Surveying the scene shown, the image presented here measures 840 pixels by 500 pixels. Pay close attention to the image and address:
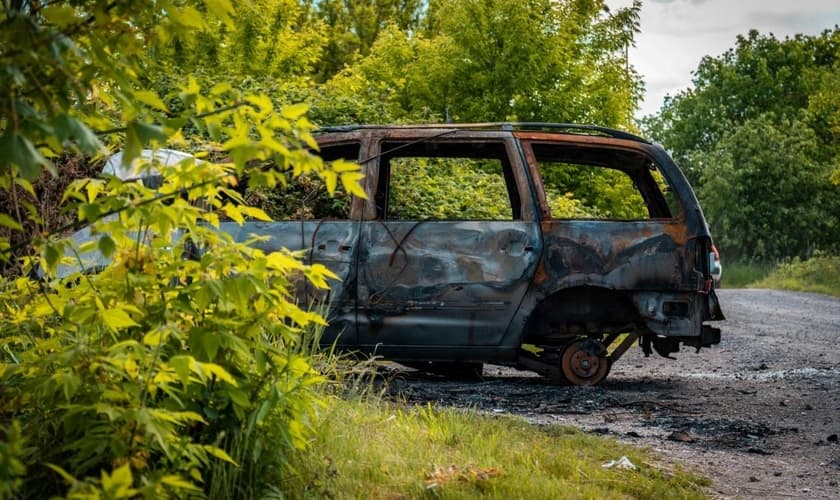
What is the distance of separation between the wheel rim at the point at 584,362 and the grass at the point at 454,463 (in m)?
2.64

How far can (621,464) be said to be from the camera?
611 cm

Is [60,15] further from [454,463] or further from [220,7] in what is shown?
[454,463]

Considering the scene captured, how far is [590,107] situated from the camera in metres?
25.8

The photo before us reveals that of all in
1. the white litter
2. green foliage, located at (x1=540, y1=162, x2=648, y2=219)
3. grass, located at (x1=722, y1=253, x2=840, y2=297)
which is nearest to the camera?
the white litter

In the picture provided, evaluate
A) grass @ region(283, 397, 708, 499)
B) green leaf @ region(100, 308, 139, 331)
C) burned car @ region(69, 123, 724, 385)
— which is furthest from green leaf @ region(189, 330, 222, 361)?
burned car @ region(69, 123, 724, 385)

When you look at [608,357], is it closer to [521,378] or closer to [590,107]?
[521,378]

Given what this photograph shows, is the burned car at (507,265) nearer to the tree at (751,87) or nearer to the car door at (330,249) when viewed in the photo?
the car door at (330,249)

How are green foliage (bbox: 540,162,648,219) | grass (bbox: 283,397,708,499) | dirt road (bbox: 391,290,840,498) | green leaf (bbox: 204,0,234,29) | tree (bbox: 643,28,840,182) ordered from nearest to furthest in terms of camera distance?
green leaf (bbox: 204,0,234,29), grass (bbox: 283,397,708,499), dirt road (bbox: 391,290,840,498), green foliage (bbox: 540,162,648,219), tree (bbox: 643,28,840,182)

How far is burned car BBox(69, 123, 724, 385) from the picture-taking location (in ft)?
29.6

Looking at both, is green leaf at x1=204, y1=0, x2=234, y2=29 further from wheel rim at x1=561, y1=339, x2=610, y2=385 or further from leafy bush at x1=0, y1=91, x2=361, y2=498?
wheel rim at x1=561, y1=339, x2=610, y2=385

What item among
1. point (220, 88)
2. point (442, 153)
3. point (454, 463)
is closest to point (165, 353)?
point (220, 88)

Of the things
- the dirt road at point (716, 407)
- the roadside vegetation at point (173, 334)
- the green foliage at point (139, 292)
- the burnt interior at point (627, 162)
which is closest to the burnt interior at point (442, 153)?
the burnt interior at point (627, 162)

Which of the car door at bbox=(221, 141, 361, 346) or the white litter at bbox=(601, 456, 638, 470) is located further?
the car door at bbox=(221, 141, 361, 346)

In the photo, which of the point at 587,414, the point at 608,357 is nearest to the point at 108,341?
the point at 587,414
